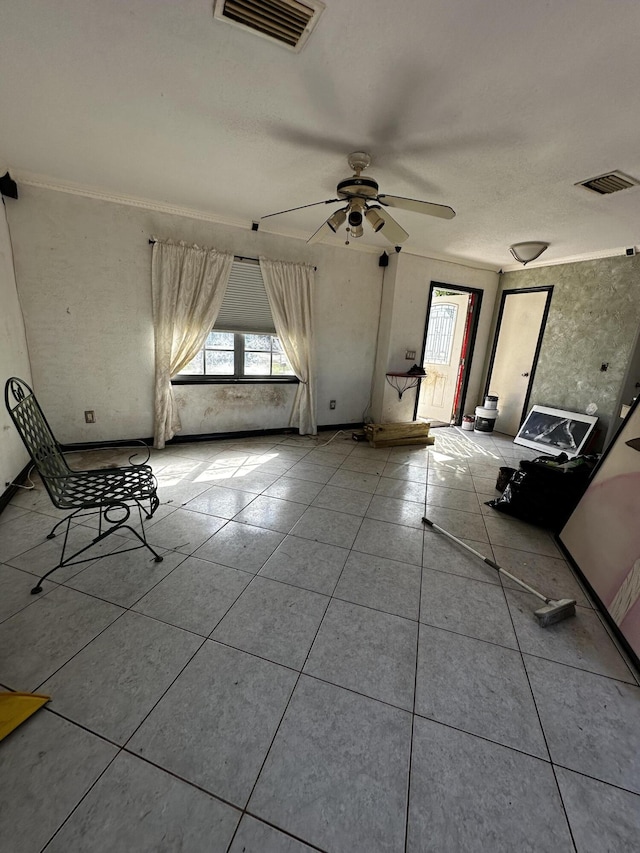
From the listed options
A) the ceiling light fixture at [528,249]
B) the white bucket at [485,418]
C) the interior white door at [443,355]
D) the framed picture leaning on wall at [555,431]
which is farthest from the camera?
the interior white door at [443,355]

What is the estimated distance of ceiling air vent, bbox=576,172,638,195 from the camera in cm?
234

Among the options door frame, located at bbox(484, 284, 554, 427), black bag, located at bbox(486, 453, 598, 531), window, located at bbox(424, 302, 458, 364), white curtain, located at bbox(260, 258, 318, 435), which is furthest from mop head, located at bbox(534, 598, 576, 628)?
window, located at bbox(424, 302, 458, 364)

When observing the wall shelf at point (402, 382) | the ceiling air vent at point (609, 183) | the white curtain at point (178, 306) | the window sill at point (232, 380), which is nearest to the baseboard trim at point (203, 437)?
the white curtain at point (178, 306)

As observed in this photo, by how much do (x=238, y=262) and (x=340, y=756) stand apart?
13.8 ft

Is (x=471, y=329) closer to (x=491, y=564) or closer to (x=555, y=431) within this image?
(x=555, y=431)

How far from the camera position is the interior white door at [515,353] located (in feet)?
16.4

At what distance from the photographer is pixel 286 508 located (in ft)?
8.91

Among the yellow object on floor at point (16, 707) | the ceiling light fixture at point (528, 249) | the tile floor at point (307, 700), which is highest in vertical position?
the ceiling light fixture at point (528, 249)

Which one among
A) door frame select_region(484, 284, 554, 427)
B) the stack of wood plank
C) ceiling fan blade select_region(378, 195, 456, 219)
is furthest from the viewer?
door frame select_region(484, 284, 554, 427)

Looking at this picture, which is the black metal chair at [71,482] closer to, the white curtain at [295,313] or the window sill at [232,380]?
the window sill at [232,380]

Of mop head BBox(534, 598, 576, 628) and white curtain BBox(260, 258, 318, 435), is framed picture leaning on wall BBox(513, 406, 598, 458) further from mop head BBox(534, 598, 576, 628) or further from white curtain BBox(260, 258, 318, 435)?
white curtain BBox(260, 258, 318, 435)

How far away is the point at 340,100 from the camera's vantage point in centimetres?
174

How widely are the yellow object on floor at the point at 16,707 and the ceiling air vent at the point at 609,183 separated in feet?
13.8

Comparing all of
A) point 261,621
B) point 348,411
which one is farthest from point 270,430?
point 261,621
